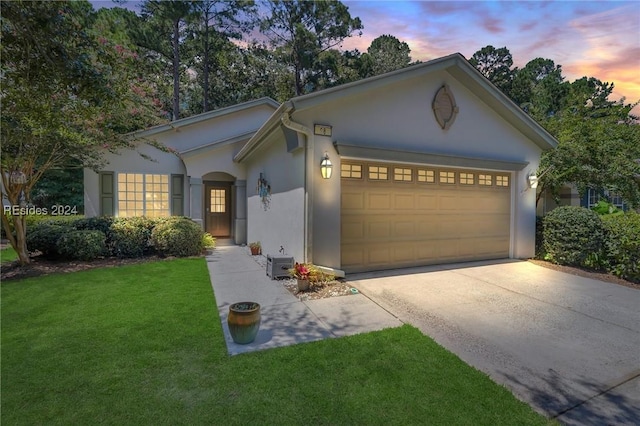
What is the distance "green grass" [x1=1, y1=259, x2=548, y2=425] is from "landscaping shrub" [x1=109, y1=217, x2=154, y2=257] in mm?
4097

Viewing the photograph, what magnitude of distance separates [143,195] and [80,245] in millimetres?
3886

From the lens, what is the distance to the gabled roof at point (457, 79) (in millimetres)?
5781

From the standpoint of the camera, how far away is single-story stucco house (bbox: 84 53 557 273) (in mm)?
6137

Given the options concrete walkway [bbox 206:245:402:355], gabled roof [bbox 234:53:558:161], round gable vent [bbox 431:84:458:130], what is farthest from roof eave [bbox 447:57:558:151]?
concrete walkway [bbox 206:245:402:355]

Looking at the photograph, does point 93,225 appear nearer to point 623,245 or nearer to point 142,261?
point 142,261

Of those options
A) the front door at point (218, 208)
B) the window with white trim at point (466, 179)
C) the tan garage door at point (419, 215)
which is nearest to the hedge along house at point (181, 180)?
the front door at point (218, 208)

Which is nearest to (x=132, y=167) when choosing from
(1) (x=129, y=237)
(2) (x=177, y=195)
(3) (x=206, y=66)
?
(2) (x=177, y=195)

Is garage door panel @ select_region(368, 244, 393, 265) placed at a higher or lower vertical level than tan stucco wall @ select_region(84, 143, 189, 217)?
lower

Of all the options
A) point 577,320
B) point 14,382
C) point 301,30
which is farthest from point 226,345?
point 301,30

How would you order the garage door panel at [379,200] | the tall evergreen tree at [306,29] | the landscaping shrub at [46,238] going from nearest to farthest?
the garage door panel at [379,200] < the landscaping shrub at [46,238] < the tall evergreen tree at [306,29]

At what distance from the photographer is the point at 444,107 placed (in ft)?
24.2

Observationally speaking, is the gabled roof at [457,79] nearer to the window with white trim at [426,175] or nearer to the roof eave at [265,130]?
the roof eave at [265,130]

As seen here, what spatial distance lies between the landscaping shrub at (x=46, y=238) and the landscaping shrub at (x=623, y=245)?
13260mm

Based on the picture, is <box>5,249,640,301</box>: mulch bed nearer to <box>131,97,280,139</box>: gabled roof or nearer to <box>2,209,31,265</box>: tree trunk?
<box>2,209,31,265</box>: tree trunk
